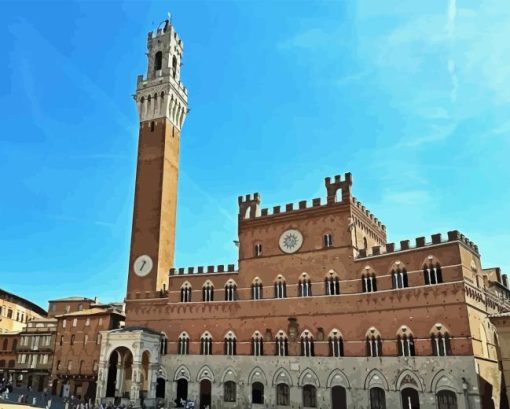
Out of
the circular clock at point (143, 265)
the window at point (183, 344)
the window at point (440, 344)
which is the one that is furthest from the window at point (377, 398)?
the circular clock at point (143, 265)

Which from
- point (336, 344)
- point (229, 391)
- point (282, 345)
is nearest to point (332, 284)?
point (336, 344)

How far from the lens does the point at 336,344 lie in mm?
38750

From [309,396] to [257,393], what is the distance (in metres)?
4.93

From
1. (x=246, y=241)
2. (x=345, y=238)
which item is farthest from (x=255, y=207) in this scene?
(x=345, y=238)

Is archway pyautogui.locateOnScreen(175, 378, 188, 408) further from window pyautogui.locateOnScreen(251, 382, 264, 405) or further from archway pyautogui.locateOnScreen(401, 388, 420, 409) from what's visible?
archway pyautogui.locateOnScreen(401, 388, 420, 409)

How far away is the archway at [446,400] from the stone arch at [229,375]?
56.9 ft

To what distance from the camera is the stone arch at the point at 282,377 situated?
131ft

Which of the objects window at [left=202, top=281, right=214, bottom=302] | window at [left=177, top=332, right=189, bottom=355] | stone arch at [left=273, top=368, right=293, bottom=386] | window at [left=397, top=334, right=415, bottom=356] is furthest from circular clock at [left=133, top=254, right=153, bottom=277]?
window at [left=397, top=334, right=415, bottom=356]

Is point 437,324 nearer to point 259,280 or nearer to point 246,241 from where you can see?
point 259,280

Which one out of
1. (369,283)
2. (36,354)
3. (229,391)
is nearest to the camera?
(369,283)

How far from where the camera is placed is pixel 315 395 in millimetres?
38500

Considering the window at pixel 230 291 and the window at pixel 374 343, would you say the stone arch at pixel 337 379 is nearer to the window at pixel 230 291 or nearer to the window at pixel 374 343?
the window at pixel 374 343

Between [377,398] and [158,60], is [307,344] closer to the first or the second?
[377,398]

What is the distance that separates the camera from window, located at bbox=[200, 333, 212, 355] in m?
44.8
